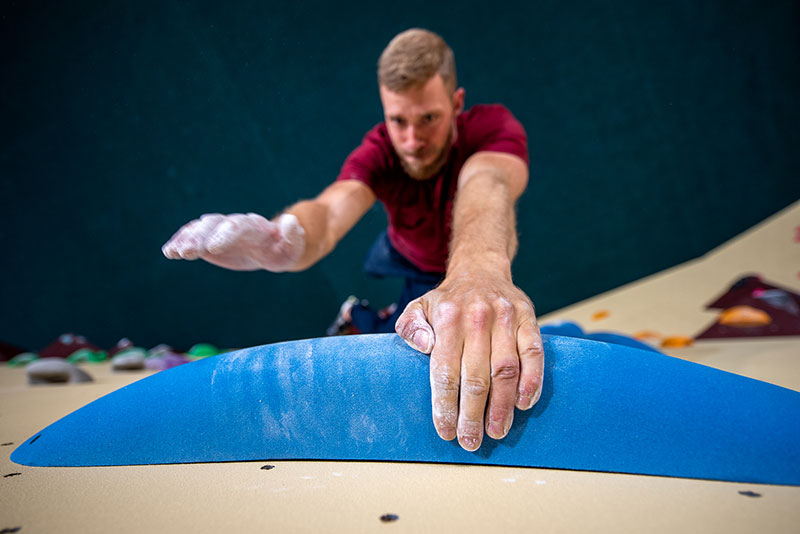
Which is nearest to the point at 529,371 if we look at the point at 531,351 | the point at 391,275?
the point at 531,351

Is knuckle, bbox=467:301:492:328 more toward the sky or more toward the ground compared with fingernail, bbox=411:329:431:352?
more toward the sky

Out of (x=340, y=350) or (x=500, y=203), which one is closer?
(x=340, y=350)

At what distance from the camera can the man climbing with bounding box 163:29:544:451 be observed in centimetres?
62

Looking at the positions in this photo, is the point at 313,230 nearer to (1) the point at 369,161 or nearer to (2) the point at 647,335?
(1) the point at 369,161

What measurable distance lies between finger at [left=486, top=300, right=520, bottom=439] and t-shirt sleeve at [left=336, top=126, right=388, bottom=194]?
45.9 inches

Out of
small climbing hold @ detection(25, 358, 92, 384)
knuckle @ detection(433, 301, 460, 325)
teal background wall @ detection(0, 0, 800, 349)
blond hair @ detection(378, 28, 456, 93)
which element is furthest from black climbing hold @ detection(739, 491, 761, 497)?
teal background wall @ detection(0, 0, 800, 349)

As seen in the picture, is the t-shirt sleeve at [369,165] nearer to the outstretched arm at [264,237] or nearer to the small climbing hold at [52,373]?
the outstretched arm at [264,237]

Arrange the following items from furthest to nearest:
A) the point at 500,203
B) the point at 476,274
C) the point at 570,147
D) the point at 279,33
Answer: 1. the point at 570,147
2. the point at 279,33
3. the point at 500,203
4. the point at 476,274

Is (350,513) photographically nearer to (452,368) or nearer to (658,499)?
(452,368)

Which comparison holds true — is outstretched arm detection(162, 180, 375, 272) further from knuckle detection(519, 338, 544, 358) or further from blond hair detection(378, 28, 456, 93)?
knuckle detection(519, 338, 544, 358)

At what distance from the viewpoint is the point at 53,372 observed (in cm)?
162

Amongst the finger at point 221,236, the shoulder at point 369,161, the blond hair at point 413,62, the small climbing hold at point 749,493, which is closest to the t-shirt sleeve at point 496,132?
the blond hair at point 413,62

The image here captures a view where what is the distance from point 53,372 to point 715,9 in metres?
3.59

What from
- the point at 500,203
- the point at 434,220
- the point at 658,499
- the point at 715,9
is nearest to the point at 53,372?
the point at 434,220
